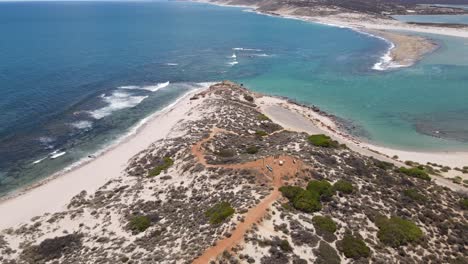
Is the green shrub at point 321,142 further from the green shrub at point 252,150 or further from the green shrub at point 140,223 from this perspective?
the green shrub at point 140,223

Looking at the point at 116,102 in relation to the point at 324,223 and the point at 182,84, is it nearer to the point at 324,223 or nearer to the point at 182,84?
the point at 182,84

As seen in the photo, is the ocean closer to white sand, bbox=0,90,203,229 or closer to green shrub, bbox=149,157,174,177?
white sand, bbox=0,90,203,229

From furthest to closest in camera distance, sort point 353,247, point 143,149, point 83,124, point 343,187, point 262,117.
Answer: point 83,124
point 262,117
point 143,149
point 343,187
point 353,247

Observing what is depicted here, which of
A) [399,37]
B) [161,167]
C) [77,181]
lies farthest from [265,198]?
[399,37]

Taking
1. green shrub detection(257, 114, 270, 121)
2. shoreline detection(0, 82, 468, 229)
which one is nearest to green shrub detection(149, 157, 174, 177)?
shoreline detection(0, 82, 468, 229)

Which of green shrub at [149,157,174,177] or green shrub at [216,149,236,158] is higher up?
green shrub at [216,149,236,158]

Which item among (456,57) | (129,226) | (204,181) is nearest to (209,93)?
(204,181)

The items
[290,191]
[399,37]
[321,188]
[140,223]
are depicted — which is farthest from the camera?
[399,37]
